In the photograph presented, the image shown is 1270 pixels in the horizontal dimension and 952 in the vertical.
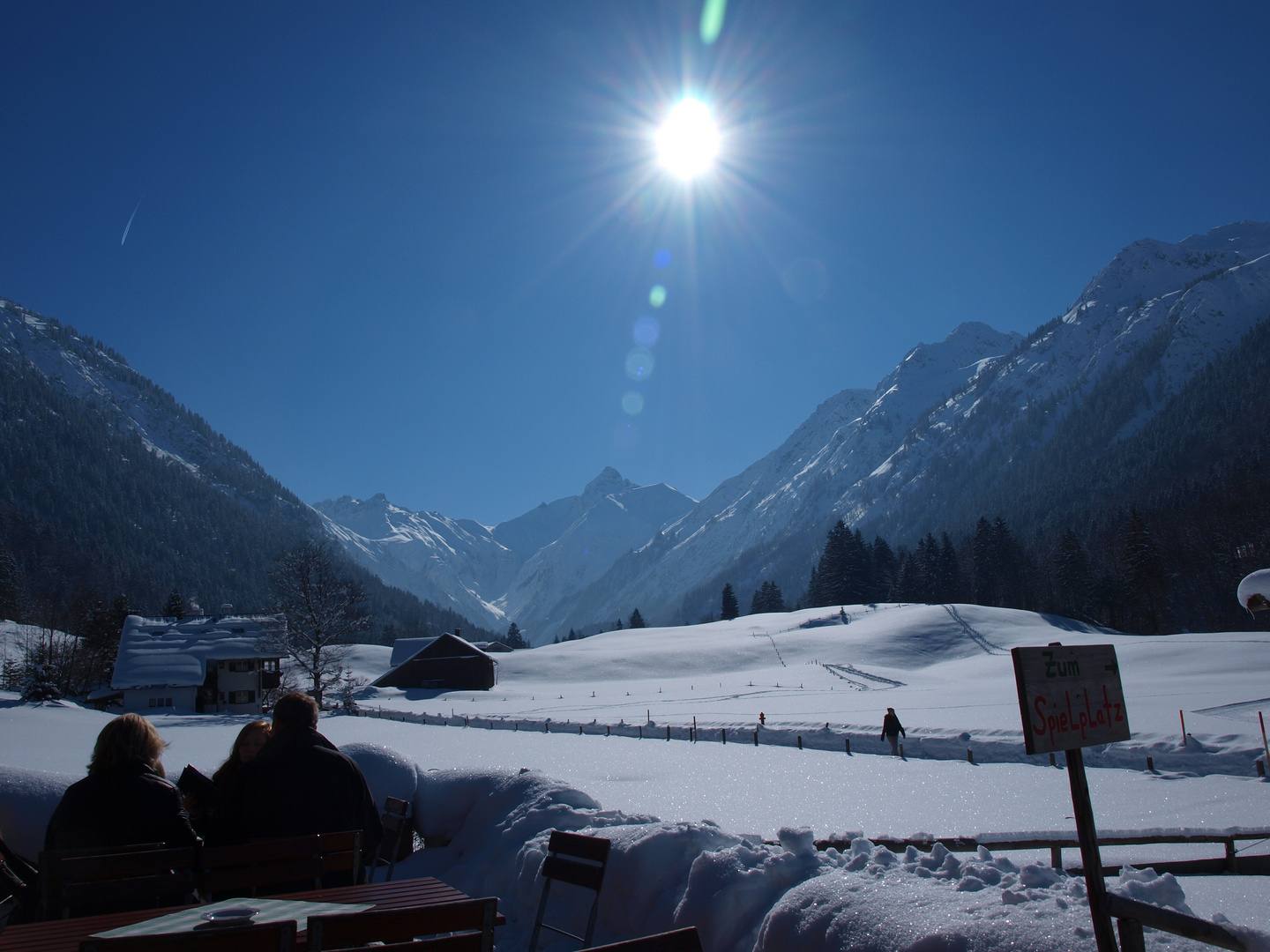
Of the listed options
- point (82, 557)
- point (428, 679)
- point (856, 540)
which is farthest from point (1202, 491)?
point (82, 557)

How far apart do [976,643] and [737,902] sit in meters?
59.9

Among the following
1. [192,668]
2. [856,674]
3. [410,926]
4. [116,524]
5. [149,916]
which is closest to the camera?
[410,926]

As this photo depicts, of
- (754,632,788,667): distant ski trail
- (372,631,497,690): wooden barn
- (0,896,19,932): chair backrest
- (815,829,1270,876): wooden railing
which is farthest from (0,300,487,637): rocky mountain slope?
(815,829,1270,876): wooden railing

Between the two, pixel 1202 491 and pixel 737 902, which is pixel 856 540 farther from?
pixel 737 902

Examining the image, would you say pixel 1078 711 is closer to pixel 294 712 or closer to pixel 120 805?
pixel 294 712

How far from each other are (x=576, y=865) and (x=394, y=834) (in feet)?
10.5

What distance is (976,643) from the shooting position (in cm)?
5744

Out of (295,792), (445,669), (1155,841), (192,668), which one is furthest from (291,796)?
(445,669)

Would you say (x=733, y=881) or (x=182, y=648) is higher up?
(x=182, y=648)

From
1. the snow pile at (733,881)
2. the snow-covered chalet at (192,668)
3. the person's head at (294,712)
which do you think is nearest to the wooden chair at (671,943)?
→ the snow pile at (733,881)

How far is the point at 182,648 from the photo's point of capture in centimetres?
5166

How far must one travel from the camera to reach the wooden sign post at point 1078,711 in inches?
133

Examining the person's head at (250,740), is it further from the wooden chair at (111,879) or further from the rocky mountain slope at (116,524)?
the rocky mountain slope at (116,524)

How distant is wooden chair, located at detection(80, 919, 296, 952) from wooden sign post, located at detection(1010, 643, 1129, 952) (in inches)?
136
